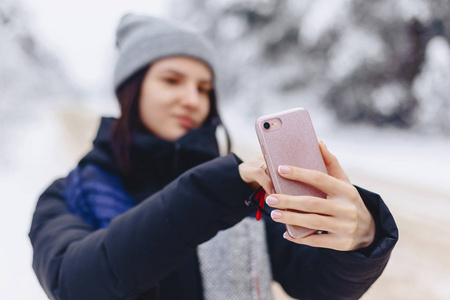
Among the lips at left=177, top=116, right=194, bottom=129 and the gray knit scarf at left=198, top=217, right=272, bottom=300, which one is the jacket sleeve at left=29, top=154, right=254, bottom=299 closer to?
the gray knit scarf at left=198, top=217, right=272, bottom=300

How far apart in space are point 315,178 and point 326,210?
2.4 inches

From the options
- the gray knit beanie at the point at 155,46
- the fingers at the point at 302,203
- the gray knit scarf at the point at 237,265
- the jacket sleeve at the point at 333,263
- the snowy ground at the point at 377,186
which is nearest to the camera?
the fingers at the point at 302,203

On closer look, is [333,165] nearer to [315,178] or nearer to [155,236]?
[315,178]

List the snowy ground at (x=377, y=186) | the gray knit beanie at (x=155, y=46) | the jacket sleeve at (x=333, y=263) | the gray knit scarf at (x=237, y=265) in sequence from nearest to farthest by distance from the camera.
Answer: the jacket sleeve at (x=333, y=263), the gray knit scarf at (x=237, y=265), the gray knit beanie at (x=155, y=46), the snowy ground at (x=377, y=186)

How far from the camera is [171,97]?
134 centimetres

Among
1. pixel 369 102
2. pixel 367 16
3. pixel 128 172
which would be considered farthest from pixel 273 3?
pixel 128 172

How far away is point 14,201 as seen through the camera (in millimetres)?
4250

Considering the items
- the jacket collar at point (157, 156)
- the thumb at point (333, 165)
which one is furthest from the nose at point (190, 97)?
the thumb at point (333, 165)

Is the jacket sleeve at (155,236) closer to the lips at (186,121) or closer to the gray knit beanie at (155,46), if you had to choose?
the lips at (186,121)

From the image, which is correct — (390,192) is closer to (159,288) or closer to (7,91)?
(159,288)

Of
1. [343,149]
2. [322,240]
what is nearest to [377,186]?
[343,149]

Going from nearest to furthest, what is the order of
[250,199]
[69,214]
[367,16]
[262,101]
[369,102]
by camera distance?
[250,199], [69,214], [367,16], [369,102], [262,101]

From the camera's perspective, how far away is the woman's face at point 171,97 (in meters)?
1.35

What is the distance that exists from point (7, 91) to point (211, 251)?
398 inches
